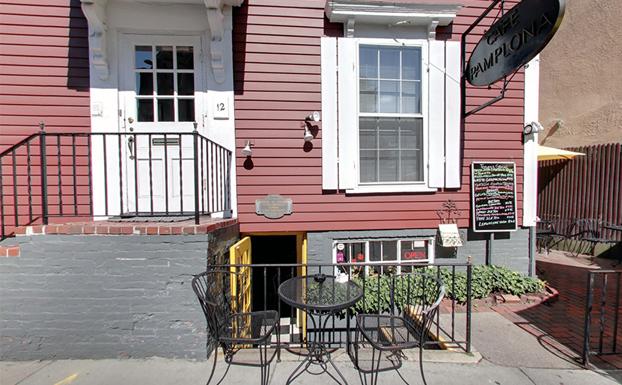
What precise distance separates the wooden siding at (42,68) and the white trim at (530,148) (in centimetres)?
636

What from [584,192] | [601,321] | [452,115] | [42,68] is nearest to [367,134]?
[452,115]

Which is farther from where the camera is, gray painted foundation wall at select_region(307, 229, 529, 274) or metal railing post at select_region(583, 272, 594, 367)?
gray painted foundation wall at select_region(307, 229, 529, 274)

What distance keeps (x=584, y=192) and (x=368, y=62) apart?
6760 mm

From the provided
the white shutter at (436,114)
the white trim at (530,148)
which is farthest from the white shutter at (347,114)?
the white trim at (530,148)

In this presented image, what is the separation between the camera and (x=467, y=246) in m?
4.69

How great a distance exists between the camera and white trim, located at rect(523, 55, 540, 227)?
4.64 m

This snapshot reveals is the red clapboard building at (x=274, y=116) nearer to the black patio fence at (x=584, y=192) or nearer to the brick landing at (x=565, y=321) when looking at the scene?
the brick landing at (x=565, y=321)

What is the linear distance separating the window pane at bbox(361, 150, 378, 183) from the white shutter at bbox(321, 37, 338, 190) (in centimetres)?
46

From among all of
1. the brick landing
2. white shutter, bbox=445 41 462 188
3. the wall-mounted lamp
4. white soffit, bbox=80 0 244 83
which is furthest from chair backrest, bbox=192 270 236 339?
the wall-mounted lamp

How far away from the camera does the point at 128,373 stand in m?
2.66

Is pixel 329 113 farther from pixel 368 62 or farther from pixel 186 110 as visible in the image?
pixel 186 110

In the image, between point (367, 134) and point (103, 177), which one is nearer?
point (103, 177)

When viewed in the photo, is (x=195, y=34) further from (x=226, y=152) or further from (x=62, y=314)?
(x=62, y=314)

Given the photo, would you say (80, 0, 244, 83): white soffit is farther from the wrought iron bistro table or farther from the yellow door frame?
the wrought iron bistro table
